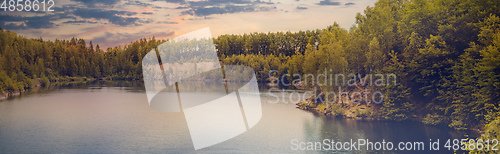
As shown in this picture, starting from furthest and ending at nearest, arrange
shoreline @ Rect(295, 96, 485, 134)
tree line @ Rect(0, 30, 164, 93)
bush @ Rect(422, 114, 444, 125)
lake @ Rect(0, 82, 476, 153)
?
tree line @ Rect(0, 30, 164, 93), shoreline @ Rect(295, 96, 485, 134), bush @ Rect(422, 114, 444, 125), lake @ Rect(0, 82, 476, 153)

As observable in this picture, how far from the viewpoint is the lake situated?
3848 centimetres

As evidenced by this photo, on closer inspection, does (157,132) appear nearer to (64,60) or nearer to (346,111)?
(346,111)

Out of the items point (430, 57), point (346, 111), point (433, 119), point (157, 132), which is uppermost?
point (430, 57)

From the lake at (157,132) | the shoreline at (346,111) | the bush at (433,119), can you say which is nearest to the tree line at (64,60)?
the lake at (157,132)

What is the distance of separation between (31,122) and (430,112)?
4930 centimetres

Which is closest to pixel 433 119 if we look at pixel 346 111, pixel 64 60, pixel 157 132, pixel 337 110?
pixel 346 111

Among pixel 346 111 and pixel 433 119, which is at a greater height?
pixel 433 119

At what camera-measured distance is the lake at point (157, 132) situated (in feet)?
126

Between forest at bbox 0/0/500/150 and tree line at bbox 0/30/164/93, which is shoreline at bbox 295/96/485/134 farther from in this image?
tree line at bbox 0/30/164/93

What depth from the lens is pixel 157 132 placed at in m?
46.1

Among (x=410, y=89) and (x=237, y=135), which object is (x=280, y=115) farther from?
(x=410, y=89)

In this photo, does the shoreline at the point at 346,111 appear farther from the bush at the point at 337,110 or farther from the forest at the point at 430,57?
the forest at the point at 430,57

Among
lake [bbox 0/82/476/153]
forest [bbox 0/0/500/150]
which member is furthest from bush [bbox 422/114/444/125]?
lake [bbox 0/82/476/153]

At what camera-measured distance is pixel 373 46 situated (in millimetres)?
54281
